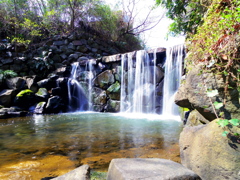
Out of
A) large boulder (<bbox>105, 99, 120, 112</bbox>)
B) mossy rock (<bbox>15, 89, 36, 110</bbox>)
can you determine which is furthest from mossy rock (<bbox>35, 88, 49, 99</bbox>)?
large boulder (<bbox>105, 99, 120, 112</bbox>)

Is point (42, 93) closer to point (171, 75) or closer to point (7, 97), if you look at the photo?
point (7, 97)

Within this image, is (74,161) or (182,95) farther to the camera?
(182,95)

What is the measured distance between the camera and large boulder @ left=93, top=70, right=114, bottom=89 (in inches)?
388

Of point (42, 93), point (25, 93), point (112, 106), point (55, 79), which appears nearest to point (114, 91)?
point (112, 106)

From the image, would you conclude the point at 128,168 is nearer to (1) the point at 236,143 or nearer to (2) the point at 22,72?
(1) the point at 236,143

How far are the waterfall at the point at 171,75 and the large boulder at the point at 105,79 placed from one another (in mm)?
3351

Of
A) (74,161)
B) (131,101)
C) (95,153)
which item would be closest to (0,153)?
(74,161)

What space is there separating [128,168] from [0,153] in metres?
2.65

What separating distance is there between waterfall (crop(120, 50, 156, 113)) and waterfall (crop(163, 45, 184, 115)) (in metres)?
0.67

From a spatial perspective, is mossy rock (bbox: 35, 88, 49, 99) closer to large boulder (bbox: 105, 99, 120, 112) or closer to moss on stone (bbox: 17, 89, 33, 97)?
moss on stone (bbox: 17, 89, 33, 97)

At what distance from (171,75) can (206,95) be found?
6.17 meters

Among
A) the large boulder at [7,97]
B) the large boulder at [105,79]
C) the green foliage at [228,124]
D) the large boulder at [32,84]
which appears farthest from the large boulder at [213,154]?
the large boulder at [32,84]

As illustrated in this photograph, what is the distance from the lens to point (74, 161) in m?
2.40

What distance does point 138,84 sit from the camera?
29.8 ft
